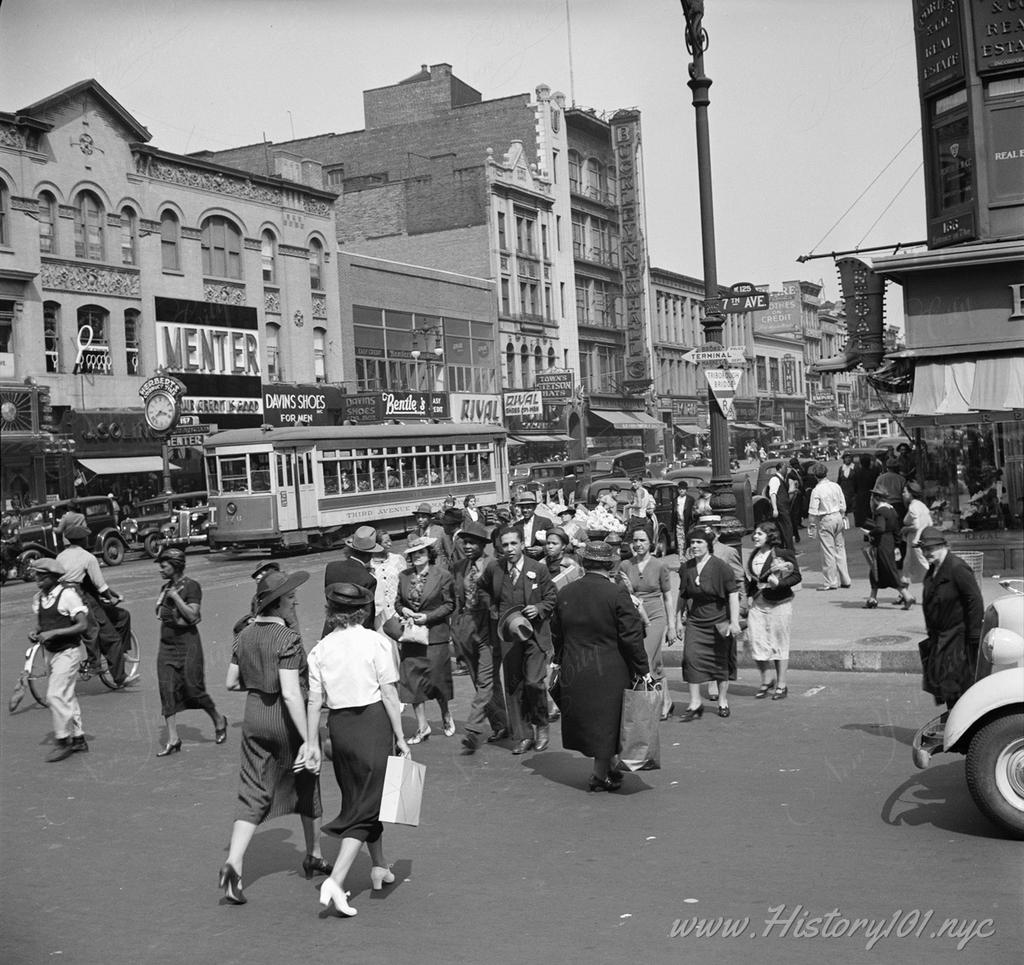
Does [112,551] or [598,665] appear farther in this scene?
[112,551]

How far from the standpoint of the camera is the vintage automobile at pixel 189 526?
32406 millimetres

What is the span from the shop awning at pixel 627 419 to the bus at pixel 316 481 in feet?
90.3

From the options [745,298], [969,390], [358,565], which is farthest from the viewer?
[969,390]

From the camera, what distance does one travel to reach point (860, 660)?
39.5 ft

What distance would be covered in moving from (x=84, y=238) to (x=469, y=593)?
29.8 meters

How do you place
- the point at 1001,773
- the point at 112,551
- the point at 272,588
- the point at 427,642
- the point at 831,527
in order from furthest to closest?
the point at 112,551, the point at 831,527, the point at 427,642, the point at 272,588, the point at 1001,773

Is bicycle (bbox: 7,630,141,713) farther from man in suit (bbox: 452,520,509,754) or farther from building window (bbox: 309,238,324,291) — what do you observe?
building window (bbox: 309,238,324,291)

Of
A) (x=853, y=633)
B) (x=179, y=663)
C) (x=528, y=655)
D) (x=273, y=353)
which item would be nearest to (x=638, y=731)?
(x=528, y=655)

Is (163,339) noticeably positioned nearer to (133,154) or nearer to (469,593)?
(133,154)

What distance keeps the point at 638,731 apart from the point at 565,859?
5.06 ft

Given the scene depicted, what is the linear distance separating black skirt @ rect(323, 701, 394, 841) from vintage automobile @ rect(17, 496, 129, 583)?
68.6 feet

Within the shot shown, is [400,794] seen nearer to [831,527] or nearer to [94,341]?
[831,527]

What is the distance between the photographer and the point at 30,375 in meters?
33.7

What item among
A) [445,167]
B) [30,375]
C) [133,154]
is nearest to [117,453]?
[30,375]
